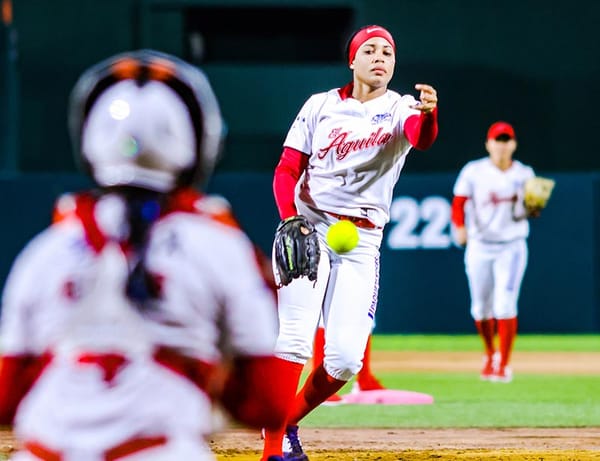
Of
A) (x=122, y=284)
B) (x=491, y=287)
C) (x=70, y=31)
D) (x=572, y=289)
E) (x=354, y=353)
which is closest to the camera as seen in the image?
(x=122, y=284)

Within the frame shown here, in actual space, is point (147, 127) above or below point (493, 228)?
above

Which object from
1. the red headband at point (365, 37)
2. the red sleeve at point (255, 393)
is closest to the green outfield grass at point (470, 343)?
the red headband at point (365, 37)

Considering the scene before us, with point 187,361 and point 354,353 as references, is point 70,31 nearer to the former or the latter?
point 354,353

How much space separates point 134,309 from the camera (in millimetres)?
2002

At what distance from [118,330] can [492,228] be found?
26.5 feet

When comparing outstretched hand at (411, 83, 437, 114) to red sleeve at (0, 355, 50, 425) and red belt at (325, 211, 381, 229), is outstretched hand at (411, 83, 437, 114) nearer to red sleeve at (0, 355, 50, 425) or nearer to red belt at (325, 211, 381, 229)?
red belt at (325, 211, 381, 229)

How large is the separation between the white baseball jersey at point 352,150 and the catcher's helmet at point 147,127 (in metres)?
2.95

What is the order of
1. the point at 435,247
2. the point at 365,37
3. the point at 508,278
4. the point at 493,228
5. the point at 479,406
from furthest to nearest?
the point at 435,247 < the point at 493,228 < the point at 508,278 < the point at 479,406 < the point at 365,37

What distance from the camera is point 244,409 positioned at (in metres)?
2.12

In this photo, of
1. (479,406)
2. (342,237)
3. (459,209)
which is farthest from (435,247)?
(342,237)

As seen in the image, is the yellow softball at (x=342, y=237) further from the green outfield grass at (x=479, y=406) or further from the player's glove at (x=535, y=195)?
the player's glove at (x=535, y=195)

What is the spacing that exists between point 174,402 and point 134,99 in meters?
0.51

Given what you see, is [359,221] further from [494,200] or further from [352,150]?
[494,200]

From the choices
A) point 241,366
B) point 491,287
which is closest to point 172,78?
point 241,366
